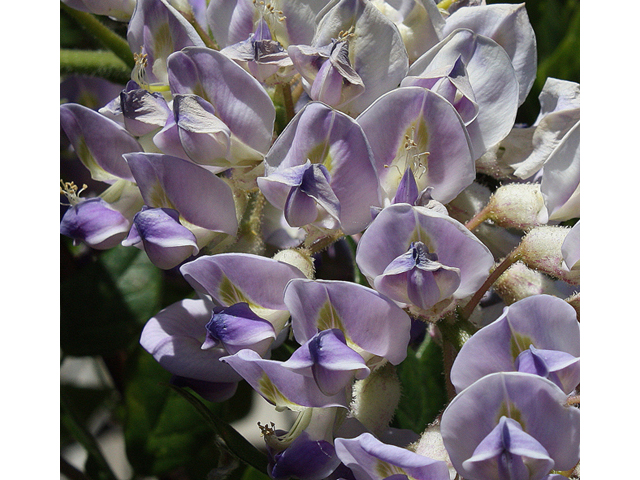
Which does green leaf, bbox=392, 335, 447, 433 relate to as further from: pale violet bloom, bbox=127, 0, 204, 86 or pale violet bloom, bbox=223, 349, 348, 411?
pale violet bloom, bbox=127, 0, 204, 86

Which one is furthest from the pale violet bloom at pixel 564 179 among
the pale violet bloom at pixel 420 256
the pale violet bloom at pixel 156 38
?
the pale violet bloom at pixel 156 38

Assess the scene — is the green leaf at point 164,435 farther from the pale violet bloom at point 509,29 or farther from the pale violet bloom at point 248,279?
the pale violet bloom at point 509,29

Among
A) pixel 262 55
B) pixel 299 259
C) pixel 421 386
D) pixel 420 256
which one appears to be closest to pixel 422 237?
pixel 420 256

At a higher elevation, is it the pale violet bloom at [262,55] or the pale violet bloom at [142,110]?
the pale violet bloom at [262,55]

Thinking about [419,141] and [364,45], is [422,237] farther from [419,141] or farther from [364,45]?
[364,45]

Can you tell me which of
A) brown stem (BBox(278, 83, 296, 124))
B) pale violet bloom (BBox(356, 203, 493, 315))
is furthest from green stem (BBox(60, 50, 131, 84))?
pale violet bloom (BBox(356, 203, 493, 315))
